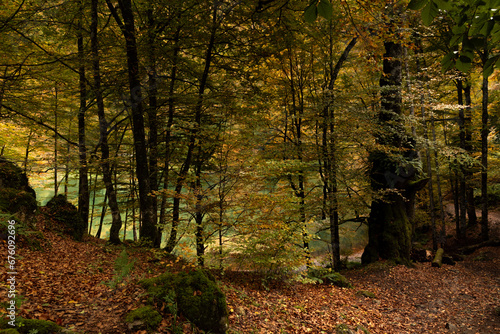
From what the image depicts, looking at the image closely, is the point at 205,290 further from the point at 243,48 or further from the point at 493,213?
the point at 493,213

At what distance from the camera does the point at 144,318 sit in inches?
129

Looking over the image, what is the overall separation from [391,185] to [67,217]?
444 inches

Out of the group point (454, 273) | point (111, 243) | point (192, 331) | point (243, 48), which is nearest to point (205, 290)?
point (192, 331)

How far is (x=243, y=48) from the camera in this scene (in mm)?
7664

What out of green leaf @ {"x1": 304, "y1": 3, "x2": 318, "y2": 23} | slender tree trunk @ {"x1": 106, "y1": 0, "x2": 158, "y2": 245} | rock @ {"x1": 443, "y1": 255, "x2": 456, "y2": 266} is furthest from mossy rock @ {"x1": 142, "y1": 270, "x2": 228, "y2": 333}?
rock @ {"x1": 443, "y1": 255, "x2": 456, "y2": 266}

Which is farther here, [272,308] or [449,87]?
[449,87]

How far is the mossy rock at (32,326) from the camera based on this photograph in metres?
2.55

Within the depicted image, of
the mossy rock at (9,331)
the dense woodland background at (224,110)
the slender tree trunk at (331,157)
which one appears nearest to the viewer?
the mossy rock at (9,331)

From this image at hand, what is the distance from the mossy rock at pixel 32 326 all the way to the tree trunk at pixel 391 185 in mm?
9526

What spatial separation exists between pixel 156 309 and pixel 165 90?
6.93 m

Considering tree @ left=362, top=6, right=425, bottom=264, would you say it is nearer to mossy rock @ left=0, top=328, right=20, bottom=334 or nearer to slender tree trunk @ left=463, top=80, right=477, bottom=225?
slender tree trunk @ left=463, top=80, right=477, bottom=225

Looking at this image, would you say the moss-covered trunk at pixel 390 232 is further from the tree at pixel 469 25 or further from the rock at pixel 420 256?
the tree at pixel 469 25

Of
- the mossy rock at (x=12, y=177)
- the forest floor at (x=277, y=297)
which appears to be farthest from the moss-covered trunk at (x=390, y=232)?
the mossy rock at (x=12, y=177)

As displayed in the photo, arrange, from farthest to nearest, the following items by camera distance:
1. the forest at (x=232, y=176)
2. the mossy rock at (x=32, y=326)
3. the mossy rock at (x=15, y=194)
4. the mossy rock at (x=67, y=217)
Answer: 1. the mossy rock at (x=67, y=217)
2. the mossy rock at (x=15, y=194)
3. the forest at (x=232, y=176)
4. the mossy rock at (x=32, y=326)
